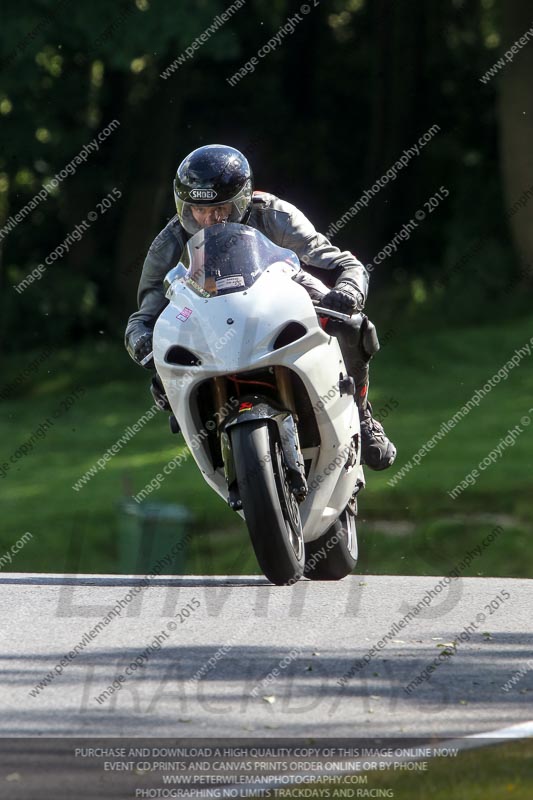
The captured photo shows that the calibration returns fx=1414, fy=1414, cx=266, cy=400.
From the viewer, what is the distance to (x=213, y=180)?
6.19 meters

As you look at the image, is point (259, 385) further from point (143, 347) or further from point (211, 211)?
point (211, 211)

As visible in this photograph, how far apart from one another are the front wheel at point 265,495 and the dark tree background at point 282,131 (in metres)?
16.8

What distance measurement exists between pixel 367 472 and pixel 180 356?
464 inches

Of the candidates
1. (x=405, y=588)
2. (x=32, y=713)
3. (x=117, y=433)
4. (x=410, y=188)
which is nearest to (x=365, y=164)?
(x=410, y=188)

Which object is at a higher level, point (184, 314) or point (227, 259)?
point (227, 259)

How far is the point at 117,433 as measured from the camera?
826 inches

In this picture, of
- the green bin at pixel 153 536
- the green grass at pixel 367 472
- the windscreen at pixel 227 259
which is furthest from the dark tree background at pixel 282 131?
the windscreen at pixel 227 259

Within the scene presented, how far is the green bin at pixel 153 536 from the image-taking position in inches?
413

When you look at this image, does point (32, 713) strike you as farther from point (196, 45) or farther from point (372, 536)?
point (196, 45)

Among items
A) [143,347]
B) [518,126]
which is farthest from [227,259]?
[518,126]

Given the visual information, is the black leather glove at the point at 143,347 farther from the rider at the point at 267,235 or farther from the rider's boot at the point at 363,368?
the rider's boot at the point at 363,368

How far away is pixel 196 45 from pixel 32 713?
18.4 meters

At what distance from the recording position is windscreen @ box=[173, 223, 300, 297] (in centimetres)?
579

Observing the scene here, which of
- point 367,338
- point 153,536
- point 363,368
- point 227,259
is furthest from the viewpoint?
point 153,536
